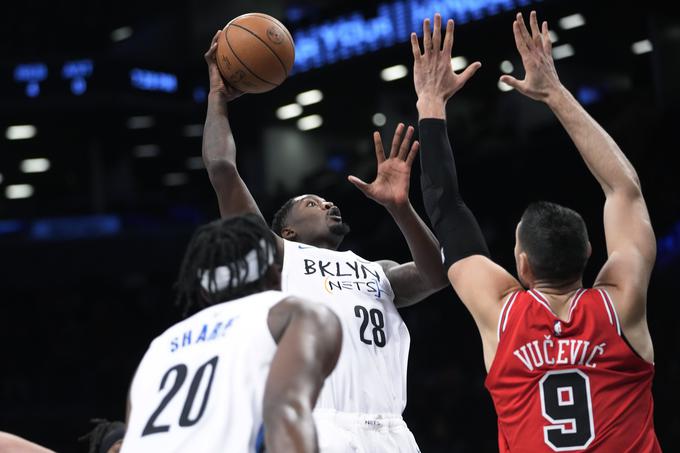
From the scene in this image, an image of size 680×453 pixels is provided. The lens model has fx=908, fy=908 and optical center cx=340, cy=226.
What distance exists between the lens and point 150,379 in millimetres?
2574

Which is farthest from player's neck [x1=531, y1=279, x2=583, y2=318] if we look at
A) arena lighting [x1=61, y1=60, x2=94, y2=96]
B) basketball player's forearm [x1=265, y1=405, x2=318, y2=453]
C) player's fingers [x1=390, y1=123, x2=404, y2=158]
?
arena lighting [x1=61, y1=60, x2=94, y2=96]

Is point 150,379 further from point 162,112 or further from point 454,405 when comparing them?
point 162,112

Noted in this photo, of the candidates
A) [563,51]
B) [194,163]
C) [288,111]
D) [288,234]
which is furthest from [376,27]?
[288,234]

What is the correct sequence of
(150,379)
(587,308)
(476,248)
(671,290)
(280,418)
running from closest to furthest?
(280,418) → (150,379) → (587,308) → (476,248) → (671,290)

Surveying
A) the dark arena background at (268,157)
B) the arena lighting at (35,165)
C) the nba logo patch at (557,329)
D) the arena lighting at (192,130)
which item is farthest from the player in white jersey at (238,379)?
the arena lighting at (35,165)

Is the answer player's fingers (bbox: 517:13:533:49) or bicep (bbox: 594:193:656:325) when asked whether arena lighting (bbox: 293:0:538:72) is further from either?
bicep (bbox: 594:193:656:325)

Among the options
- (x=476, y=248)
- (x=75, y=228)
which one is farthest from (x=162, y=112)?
(x=476, y=248)

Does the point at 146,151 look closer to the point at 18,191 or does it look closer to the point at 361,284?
the point at 18,191

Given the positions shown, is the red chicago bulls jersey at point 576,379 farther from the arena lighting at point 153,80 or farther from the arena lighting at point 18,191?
the arena lighting at point 18,191

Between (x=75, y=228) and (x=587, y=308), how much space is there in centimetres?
1732

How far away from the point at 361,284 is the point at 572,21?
1250 cm

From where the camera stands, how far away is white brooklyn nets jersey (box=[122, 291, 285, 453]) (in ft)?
7.82

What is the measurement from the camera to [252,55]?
16.0 feet

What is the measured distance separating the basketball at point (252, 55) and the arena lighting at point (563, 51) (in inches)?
507
